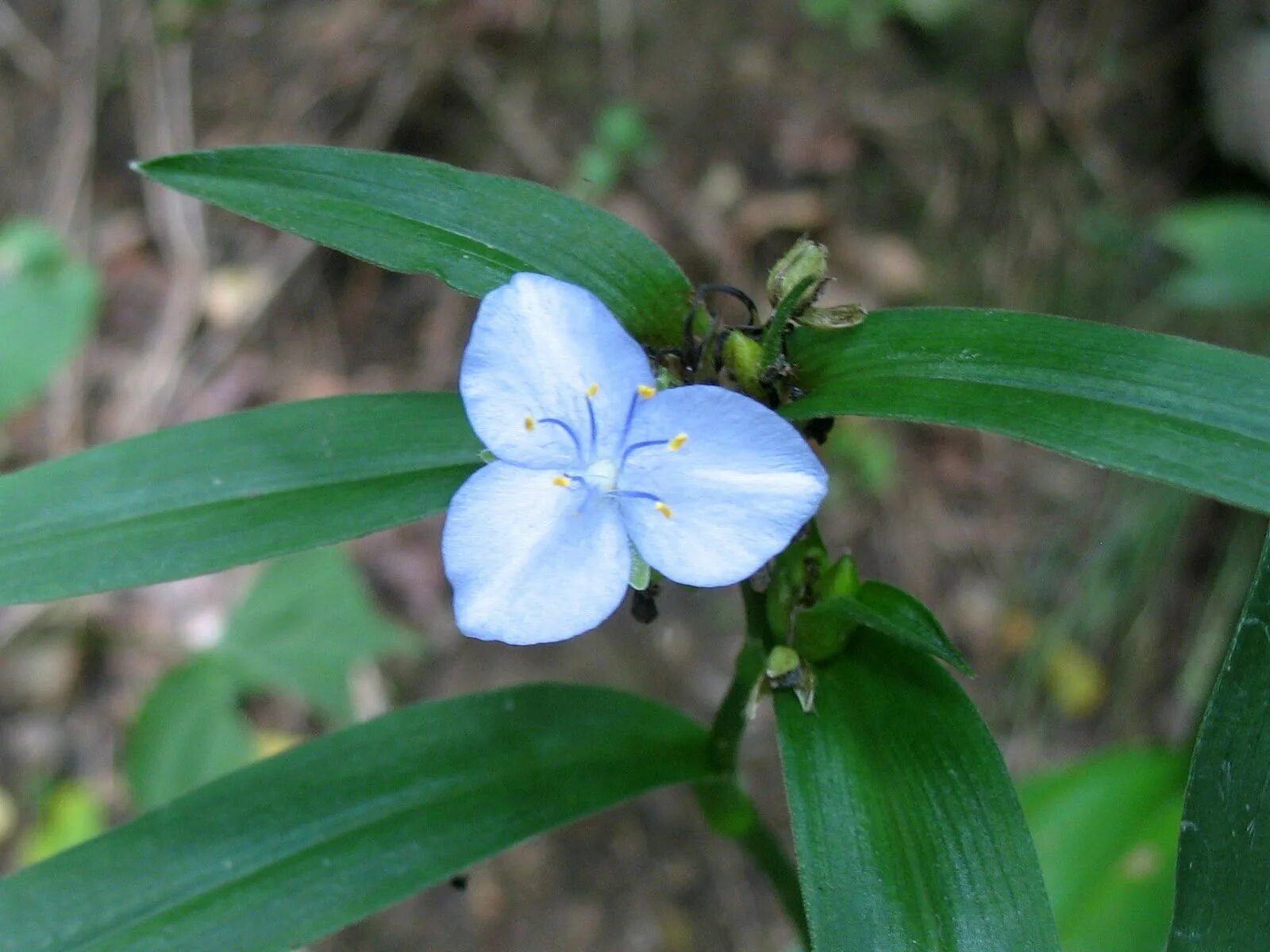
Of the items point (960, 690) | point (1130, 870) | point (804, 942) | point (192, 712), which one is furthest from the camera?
point (192, 712)

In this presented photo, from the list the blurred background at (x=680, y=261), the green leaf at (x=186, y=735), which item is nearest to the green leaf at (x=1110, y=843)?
the blurred background at (x=680, y=261)

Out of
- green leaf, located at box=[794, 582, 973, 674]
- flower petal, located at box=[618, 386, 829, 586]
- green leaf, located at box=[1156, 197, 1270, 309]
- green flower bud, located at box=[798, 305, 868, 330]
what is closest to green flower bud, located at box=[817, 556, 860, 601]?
green leaf, located at box=[794, 582, 973, 674]

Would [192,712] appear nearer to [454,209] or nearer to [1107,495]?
[454,209]

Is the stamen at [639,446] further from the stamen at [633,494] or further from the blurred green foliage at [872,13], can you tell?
the blurred green foliage at [872,13]

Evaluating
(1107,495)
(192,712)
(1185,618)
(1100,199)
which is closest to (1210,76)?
(1100,199)

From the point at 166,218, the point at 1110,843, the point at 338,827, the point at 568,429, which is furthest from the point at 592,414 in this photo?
the point at 166,218
